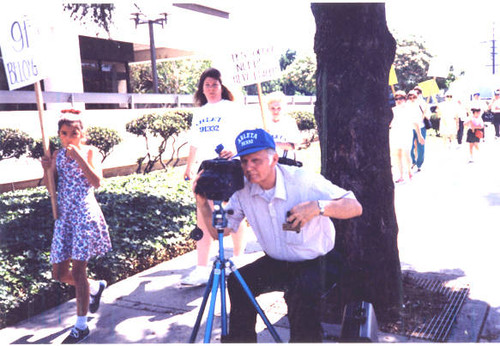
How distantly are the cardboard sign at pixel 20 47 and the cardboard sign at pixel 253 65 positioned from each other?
9.09ft

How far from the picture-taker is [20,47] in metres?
4.18

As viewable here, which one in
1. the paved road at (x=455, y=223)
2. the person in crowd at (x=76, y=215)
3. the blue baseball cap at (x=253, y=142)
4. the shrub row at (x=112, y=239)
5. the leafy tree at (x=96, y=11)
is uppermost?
the leafy tree at (x=96, y=11)

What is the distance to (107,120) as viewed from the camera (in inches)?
526

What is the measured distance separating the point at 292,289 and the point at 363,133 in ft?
4.89

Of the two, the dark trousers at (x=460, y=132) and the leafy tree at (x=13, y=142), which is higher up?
the leafy tree at (x=13, y=142)

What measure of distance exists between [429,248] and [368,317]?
2957mm

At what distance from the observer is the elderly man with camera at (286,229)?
283cm

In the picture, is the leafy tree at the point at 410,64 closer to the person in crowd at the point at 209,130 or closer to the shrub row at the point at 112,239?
the shrub row at the point at 112,239

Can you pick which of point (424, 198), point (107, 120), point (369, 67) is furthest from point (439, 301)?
point (107, 120)

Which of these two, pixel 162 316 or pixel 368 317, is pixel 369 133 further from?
pixel 162 316

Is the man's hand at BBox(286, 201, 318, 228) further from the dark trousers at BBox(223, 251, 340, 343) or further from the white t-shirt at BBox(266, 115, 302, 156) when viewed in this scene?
the white t-shirt at BBox(266, 115, 302, 156)

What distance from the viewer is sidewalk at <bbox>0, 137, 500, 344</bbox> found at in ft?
12.2

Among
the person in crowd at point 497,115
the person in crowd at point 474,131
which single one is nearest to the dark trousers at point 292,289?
the person in crowd at point 474,131

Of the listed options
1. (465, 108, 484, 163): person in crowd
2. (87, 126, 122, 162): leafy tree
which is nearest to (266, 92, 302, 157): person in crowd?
(87, 126, 122, 162): leafy tree
